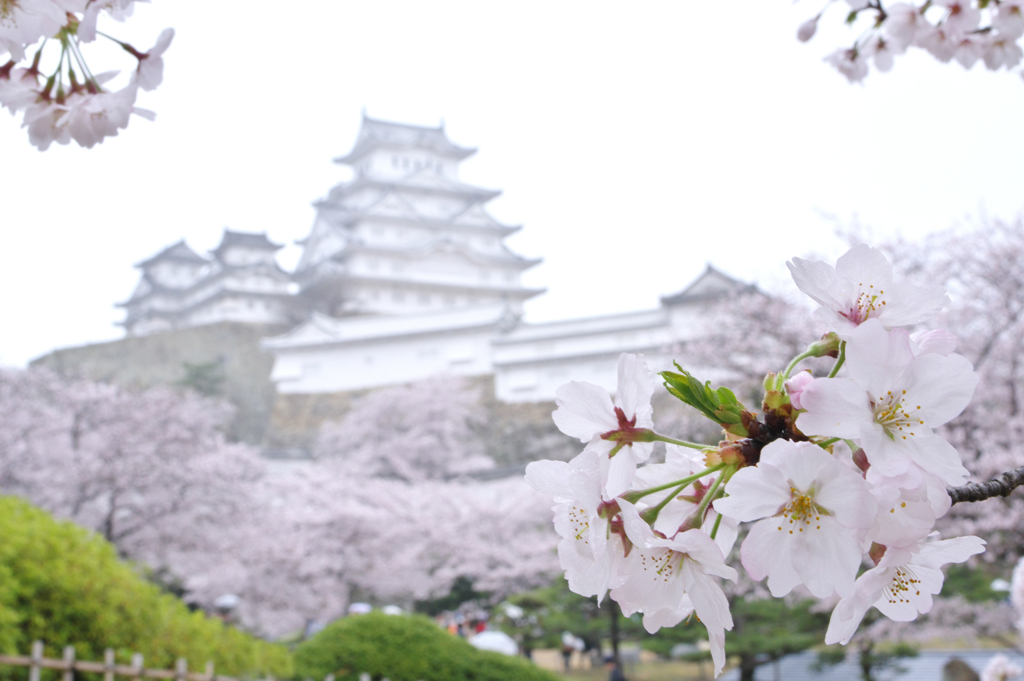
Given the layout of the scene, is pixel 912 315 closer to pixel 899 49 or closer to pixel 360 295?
pixel 899 49

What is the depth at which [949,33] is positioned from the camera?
244cm

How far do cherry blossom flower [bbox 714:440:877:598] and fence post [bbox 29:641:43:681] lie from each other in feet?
14.4

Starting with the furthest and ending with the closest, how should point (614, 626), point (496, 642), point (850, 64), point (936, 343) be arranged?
point (496, 642) < point (614, 626) < point (850, 64) < point (936, 343)

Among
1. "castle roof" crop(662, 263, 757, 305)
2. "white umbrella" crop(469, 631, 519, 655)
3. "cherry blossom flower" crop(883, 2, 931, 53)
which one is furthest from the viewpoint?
"castle roof" crop(662, 263, 757, 305)

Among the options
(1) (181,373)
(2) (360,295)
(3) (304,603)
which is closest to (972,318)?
(3) (304,603)

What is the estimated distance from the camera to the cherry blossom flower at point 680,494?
889 mm

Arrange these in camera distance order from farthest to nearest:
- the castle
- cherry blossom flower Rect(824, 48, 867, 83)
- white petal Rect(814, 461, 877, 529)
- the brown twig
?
the castle
cherry blossom flower Rect(824, 48, 867, 83)
the brown twig
white petal Rect(814, 461, 877, 529)

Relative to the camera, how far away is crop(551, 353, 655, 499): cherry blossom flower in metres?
0.83

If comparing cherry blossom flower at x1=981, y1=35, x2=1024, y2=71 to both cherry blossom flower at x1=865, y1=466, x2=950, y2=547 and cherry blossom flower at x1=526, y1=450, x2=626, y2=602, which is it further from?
cherry blossom flower at x1=526, y1=450, x2=626, y2=602

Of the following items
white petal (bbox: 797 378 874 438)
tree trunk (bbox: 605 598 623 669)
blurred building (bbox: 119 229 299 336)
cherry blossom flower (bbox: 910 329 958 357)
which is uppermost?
blurred building (bbox: 119 229 299 336)

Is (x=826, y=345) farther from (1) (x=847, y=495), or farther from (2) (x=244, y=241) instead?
(2) (x=244, y=241)

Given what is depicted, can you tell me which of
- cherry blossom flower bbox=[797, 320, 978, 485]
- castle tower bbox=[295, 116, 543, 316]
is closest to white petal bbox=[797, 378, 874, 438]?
cherry blossom flower bbox=[797, 320, 978, 485]

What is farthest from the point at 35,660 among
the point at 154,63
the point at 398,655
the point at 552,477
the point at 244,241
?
the point at 244,241

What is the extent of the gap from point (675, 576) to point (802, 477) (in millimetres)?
207
